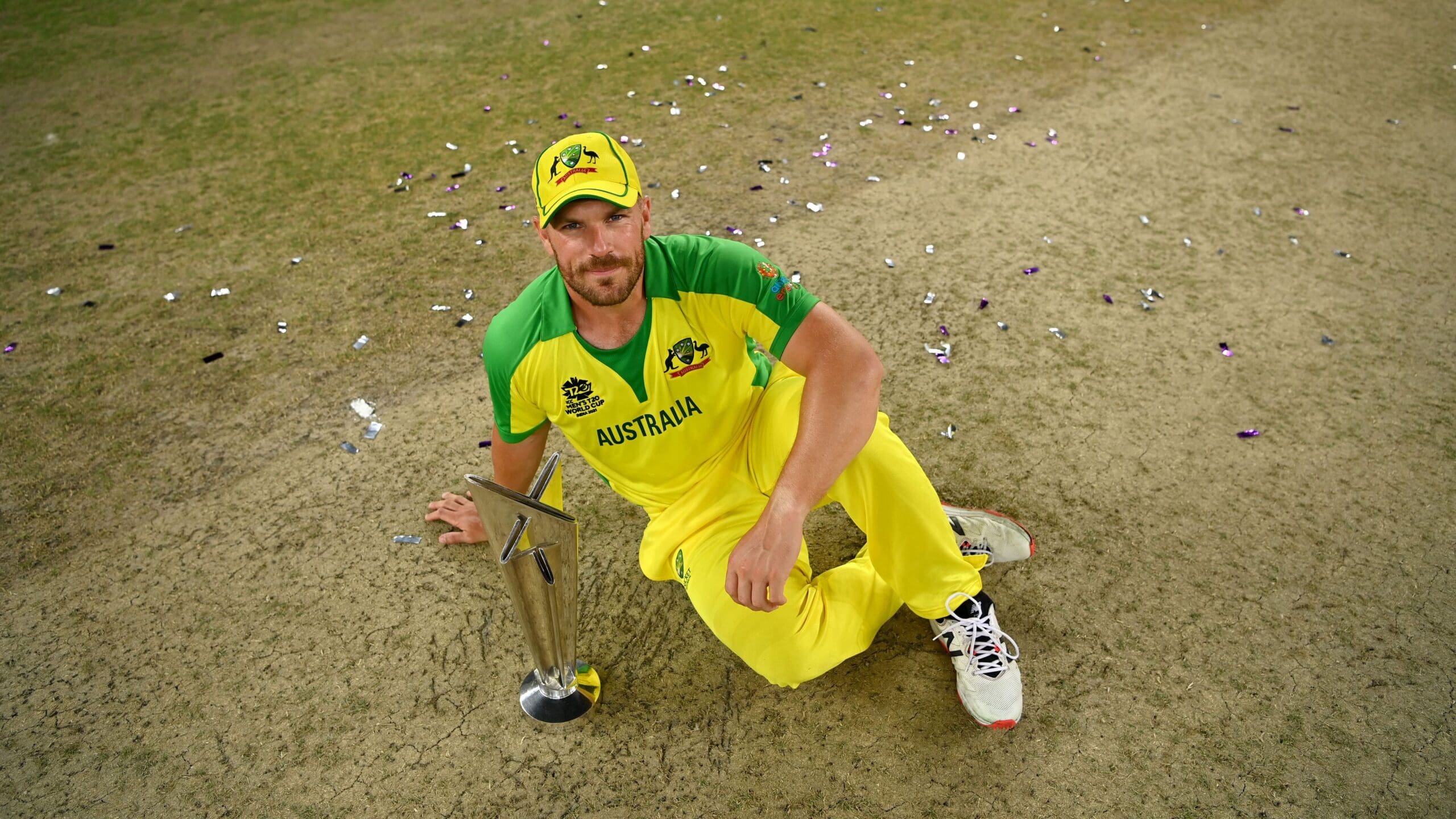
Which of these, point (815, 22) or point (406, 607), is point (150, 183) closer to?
point (406, 607)

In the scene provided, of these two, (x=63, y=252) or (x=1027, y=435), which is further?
(x=63, y=252)

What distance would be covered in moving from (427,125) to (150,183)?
128cm

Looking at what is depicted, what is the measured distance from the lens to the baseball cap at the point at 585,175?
64.3 inches

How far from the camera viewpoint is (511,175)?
12.9ft

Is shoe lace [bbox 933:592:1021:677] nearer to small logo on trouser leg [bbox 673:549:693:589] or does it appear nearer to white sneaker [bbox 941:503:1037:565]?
white sneaker [bbox 941:503:1037:565]

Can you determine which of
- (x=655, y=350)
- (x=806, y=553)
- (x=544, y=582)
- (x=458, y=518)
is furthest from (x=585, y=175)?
(x=458, y=518)

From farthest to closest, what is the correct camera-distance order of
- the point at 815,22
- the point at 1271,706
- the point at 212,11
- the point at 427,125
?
the point at 212,11 → the point at 815,22 → the point at 427,125 → the point at 1271,706

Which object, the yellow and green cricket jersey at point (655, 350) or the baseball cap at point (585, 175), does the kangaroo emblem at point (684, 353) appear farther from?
the baseball cap at point (585, 175)

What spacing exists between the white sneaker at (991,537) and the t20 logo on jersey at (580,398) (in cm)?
95

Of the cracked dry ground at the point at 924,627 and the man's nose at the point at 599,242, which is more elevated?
the man's nose at the point at 599,242

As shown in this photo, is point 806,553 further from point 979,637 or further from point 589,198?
point 589,198

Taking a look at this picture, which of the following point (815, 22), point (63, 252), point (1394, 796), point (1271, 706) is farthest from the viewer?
point (815, 22)

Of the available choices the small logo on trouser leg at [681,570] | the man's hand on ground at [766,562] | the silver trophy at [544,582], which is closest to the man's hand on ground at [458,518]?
the silver trophy at [544,582]

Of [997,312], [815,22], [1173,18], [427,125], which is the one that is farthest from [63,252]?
[1173,18]
